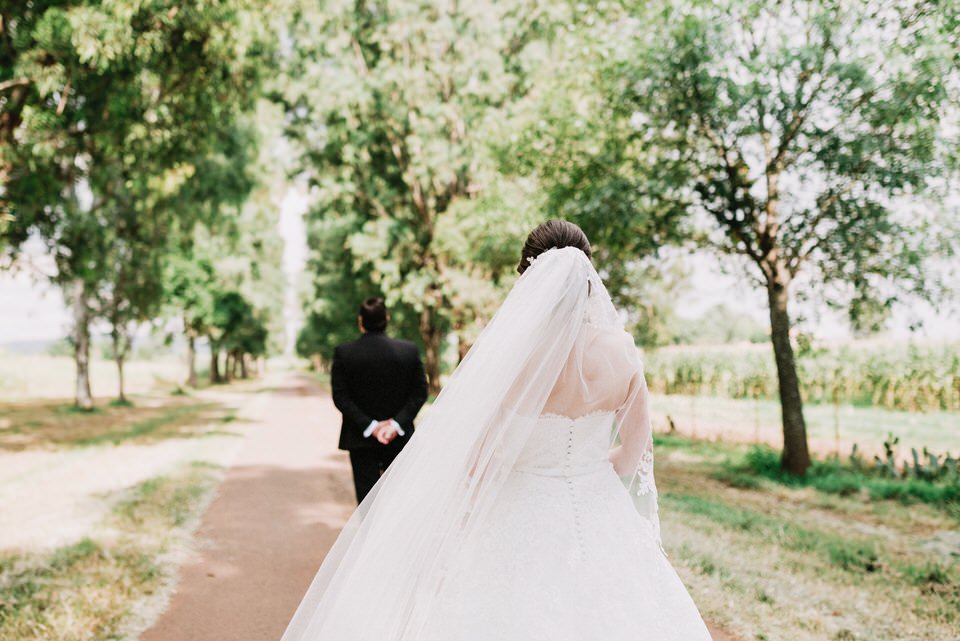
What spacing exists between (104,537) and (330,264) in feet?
98.0

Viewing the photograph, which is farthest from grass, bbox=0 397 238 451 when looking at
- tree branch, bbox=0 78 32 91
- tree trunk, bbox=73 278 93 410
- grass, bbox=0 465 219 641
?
grass, bbox=0 465 219 641

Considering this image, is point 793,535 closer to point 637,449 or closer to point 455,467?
point 637,449

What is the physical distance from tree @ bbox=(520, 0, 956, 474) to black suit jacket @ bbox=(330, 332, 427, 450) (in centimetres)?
622

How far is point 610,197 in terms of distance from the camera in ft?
36.0

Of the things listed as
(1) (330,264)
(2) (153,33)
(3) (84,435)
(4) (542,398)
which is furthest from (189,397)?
(4) (542,398)

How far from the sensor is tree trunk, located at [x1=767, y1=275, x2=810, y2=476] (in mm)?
11859

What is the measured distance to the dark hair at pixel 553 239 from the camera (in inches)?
123

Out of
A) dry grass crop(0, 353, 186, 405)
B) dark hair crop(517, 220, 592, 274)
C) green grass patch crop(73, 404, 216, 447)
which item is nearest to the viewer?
dark hair crop(517, 220, 592, 274)

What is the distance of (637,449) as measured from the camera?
121 inches

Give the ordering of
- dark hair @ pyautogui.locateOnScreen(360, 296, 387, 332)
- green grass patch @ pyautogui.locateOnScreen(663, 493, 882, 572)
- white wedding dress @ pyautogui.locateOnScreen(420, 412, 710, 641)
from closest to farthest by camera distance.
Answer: white wedding dress @ pyautogui.locateOnScreen(420, 412, 710, 641)
dark hair @ pyautogui.locateOnScreen(360, 296, 387, 332)
green grass patch @ pyautogui.locateOnScreen(663, 493, 882, 572)

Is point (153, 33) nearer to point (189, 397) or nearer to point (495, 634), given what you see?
point (495, 634)

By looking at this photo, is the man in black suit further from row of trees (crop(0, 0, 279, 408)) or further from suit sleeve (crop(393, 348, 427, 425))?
row of trees (crop(0, 0, 279, 408))

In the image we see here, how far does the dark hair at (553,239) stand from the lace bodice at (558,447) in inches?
30.6

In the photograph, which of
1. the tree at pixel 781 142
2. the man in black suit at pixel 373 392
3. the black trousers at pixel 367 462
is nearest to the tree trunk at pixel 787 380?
the tree at pixel 781 142
